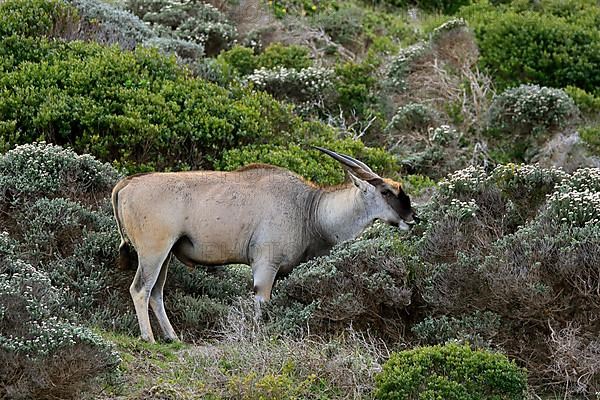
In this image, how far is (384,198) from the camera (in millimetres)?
10375

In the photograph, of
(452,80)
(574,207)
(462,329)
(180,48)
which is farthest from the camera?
(452,80)

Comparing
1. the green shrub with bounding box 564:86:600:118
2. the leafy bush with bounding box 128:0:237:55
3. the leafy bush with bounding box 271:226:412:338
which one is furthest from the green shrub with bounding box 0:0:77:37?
the green shrub with bounding box 564:86:600:118

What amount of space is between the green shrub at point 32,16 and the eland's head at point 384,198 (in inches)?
253

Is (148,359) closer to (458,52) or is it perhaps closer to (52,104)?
(52,104)

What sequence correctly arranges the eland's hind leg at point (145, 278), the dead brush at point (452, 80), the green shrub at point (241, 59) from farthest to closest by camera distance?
the green shrub at point (241, 59) → the dead brush at point (452, 80) → the eland's hind leg at point (145, 278)

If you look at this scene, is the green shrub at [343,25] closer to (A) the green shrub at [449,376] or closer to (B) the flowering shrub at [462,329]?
(B) the flowering shrub at [462,329]

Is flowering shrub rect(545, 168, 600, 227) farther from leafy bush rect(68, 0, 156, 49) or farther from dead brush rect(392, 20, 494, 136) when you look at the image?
dead brush rect(392, 20, 494, 136)

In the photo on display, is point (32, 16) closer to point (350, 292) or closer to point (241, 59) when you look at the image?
point (241, 59)

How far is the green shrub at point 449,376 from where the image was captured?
7887 millimetres

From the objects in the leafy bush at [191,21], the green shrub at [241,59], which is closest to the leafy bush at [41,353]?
the green shrub at [241,59]

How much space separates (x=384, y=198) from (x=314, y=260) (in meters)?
0.83

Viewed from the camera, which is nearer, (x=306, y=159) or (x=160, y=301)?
(x=160, y=301)

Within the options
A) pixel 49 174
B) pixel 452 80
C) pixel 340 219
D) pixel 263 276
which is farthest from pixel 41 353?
pixel 452 80

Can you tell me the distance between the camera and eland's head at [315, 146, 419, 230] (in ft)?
33.9
